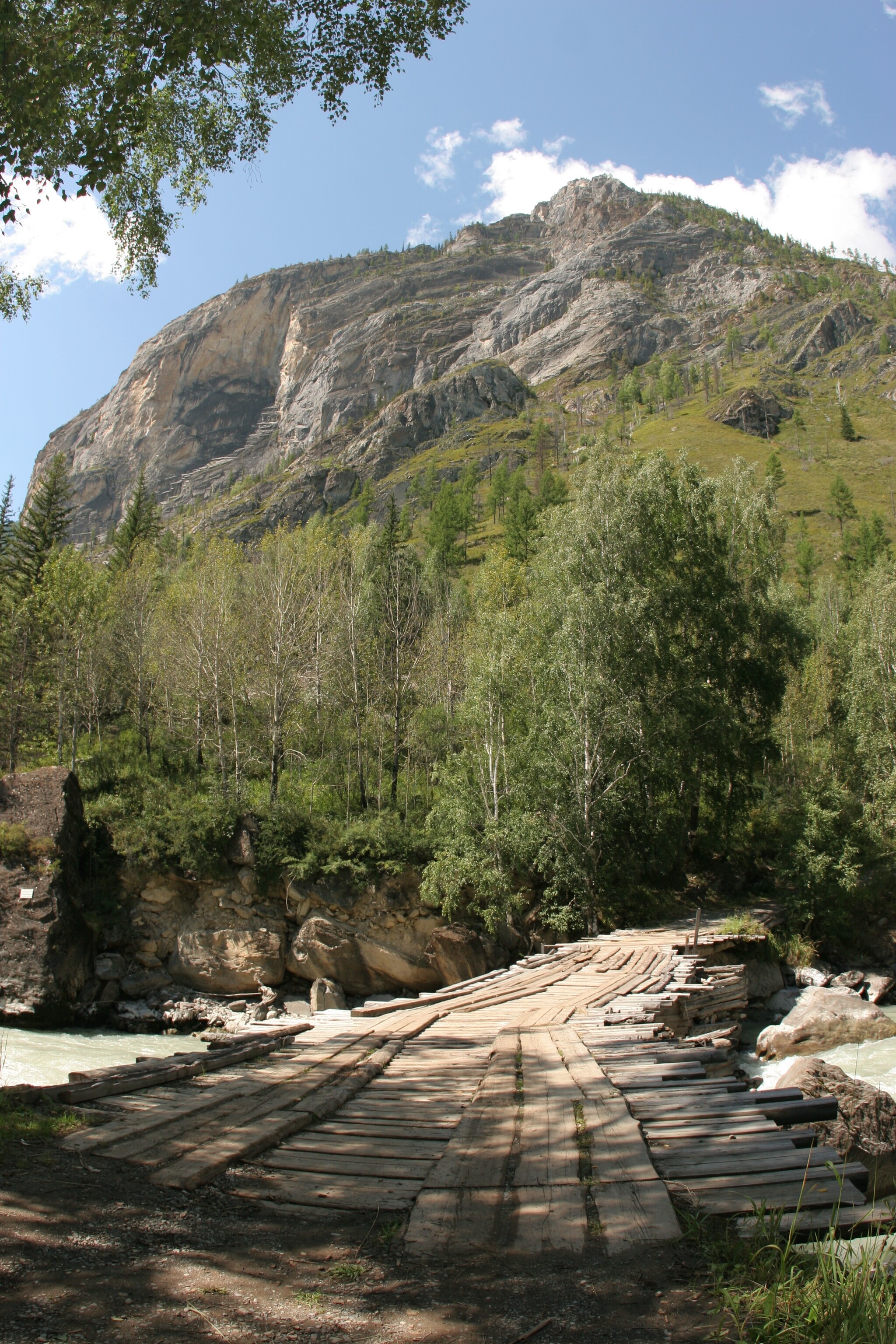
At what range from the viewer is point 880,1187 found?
6391 millimetres

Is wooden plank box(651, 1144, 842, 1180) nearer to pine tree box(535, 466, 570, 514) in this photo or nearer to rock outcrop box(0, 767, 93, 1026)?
rock outcrop box(0, 767, 93, 1026)

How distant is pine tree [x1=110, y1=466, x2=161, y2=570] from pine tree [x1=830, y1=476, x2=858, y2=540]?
6181 centimetres

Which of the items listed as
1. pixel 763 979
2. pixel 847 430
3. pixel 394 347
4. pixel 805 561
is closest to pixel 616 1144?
pixel 763 979

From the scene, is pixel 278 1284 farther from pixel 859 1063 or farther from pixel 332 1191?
pixel 859 1063

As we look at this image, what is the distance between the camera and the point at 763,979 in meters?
18.6

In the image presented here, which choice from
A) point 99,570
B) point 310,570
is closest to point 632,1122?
point 310,570

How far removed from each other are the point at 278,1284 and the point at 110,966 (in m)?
20.2

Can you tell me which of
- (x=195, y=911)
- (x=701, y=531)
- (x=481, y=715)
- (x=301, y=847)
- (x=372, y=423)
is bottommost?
(x=195, y=911)

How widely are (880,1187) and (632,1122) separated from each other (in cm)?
388

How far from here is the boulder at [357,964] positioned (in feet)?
69.2

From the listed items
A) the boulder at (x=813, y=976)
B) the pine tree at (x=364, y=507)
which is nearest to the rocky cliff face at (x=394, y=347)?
the pine tree at (x=364, y=507)

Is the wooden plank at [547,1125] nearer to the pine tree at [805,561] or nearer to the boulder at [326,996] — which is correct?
the boulder at [326,996]

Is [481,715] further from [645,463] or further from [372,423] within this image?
[372,423]

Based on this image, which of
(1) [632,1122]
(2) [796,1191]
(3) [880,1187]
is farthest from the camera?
(3) [880,1187]
